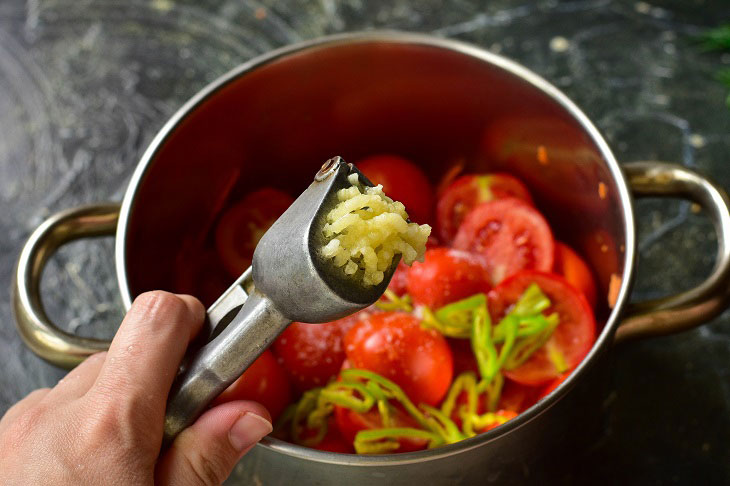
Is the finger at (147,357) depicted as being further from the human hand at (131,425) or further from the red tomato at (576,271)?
the red tomato at (576,271)

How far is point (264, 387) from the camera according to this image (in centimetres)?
62

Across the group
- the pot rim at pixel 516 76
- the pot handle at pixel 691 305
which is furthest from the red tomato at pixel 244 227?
the pot handle at pixel 691 305

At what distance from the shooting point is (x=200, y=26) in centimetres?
107

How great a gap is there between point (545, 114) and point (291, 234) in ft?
1.27

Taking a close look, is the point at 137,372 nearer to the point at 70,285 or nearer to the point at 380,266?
the point at 380,266

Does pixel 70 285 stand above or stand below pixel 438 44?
below

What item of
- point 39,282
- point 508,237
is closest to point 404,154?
point 508,237

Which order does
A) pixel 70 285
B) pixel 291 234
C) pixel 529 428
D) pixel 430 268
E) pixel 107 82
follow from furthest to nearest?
pixel 107 82, pixel 70 285, pixel 430 268, pixel 529 428, pixel 291 234

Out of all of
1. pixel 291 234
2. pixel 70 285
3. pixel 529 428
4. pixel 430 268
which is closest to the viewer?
pixel 291 234

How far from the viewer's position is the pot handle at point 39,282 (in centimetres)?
58

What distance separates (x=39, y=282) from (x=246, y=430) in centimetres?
26

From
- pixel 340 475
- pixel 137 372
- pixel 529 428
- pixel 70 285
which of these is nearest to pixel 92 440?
pixel 137 372

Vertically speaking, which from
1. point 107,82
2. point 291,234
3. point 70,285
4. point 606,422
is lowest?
point 606,422

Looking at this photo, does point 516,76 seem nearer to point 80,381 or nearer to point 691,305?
point 691,305
